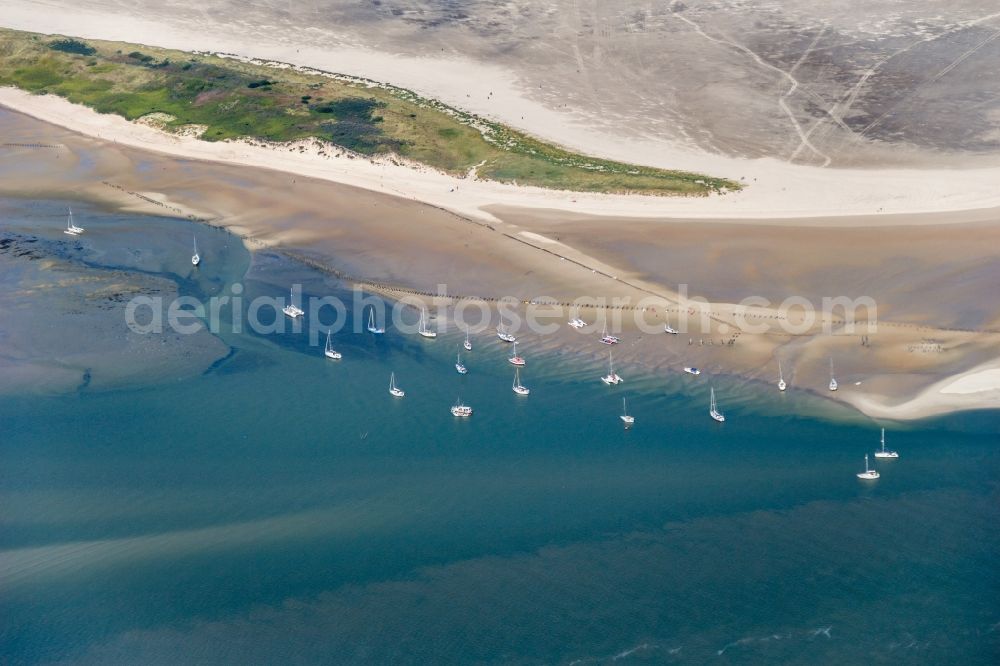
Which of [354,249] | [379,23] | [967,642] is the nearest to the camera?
[967,642]

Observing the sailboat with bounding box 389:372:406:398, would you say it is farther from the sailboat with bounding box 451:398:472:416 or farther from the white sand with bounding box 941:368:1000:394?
the white sand with bounding box 941:368:1000:394

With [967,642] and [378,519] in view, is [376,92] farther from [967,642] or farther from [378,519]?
[967,642]

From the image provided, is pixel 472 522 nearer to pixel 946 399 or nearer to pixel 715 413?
pixel 715 413

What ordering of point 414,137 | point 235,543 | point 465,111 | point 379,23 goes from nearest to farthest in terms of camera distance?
point 235,543 → point 414,137 → point 465,111 → point 379,23

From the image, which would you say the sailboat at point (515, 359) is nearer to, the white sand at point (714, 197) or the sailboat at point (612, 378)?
the sailboat at point (612, 378)

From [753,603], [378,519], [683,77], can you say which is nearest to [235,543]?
[378,519]

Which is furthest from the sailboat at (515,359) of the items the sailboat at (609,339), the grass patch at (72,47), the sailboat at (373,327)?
the grass patch at (72,47)

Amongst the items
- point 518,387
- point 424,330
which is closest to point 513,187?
point 424,330
